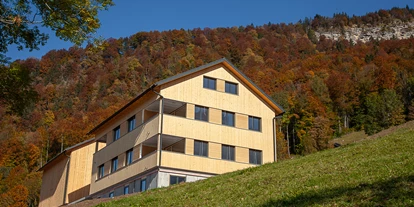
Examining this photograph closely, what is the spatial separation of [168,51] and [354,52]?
55.5m

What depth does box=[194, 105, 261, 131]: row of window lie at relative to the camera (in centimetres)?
4203

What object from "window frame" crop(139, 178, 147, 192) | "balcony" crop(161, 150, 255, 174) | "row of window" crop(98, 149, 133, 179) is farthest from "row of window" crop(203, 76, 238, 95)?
"window frame" crop(139, 178, 147, 192)

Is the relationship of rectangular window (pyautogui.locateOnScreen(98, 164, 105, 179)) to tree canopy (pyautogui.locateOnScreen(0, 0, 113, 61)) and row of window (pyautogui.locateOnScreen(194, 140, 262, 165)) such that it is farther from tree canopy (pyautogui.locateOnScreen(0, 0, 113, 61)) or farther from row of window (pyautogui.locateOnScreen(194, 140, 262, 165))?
tree canopy (pyautogui.locateOnScreen(0, 0, 113, 61))

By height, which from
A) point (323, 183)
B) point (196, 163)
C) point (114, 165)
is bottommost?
point (323, 183)

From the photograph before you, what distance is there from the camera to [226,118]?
4319 centimetres

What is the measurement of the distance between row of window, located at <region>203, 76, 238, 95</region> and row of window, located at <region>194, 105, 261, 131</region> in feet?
7.17

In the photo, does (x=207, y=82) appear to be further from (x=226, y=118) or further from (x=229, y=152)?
(x=229, y=152)

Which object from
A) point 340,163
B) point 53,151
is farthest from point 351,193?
point 53,151

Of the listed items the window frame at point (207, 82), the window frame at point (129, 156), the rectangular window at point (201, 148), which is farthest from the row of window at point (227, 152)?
the window frame at point (129, 156)

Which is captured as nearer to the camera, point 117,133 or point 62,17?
point 62,17

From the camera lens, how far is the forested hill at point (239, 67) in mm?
99625

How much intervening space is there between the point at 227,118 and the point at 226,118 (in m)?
0.09

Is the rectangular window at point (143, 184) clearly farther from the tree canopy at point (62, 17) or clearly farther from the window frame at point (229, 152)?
the tree canopy at point (62, 17)

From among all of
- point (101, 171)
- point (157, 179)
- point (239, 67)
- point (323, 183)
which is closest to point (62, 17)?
point (323, 183)
